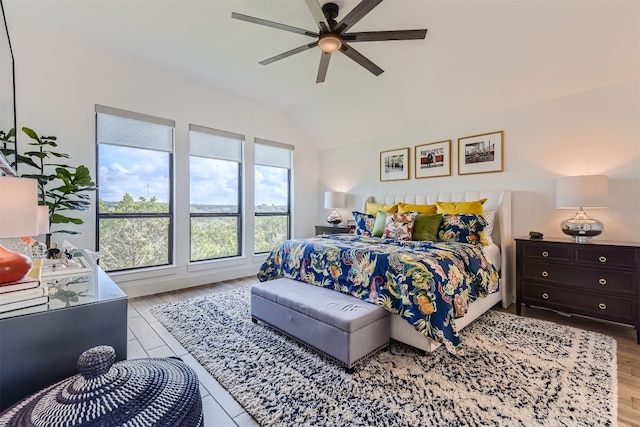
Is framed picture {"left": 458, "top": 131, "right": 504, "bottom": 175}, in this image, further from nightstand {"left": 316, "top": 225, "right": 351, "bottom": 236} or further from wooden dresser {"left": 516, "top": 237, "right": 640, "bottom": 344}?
nightstand {"left": 316, "top": 225, "right": 351, "bottom": 236}

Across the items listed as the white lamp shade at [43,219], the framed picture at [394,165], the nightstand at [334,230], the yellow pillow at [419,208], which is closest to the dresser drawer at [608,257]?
the yellow pillow at [419,208]

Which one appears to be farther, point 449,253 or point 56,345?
point 449,253

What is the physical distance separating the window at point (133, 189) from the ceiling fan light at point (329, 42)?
253cm

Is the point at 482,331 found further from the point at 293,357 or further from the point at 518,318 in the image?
the point at 293,357

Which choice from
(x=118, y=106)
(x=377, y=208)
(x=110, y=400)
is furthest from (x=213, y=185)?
(x=110, y=400)

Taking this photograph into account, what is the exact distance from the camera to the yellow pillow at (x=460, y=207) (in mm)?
3355

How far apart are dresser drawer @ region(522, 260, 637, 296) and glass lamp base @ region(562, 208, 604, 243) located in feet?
0.98

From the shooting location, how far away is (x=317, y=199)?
5852 millimetres

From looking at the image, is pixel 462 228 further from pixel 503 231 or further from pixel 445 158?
pixel 445 158

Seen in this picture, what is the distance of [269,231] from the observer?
515cm

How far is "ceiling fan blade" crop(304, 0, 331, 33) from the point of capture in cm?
194

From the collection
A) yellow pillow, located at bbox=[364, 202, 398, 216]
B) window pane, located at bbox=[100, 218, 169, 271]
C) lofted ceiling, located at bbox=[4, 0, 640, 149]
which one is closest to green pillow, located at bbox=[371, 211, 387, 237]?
yellow pillow, located at bbox=[364, 202, 398, 216]

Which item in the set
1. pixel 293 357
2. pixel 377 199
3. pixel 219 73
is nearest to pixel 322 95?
pixel 219 73

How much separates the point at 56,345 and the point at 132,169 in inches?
120
